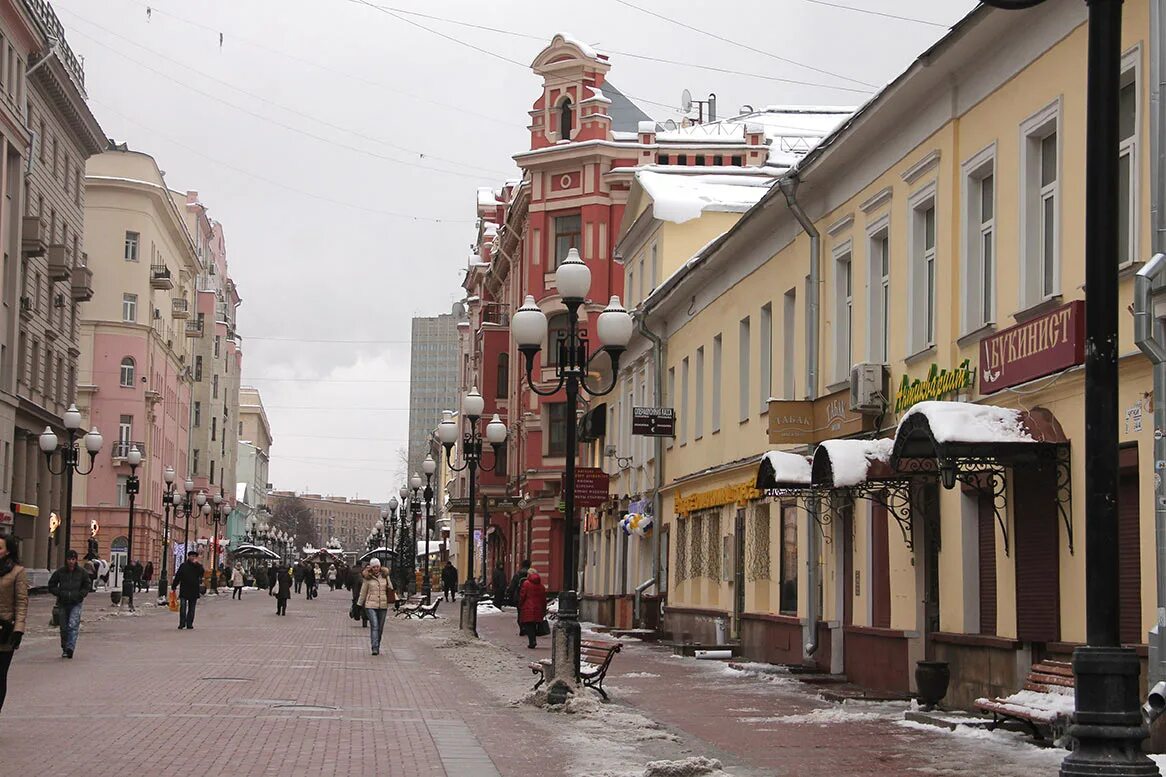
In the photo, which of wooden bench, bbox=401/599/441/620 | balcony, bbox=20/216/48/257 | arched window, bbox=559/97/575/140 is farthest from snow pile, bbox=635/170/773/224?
balcony, bbox=20/216/48/257

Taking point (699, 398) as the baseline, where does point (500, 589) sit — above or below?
below

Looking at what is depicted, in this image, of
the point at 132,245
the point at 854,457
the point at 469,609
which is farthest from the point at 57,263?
the point at 854,457

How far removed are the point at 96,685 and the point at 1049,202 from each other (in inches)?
451

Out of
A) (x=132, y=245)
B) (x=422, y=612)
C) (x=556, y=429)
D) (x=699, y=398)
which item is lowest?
(x=422, y=612)

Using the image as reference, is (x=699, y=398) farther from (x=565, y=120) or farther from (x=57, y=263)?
(x=57, y=263)

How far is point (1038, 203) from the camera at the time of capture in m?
15.6

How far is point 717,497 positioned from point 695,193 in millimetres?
10038

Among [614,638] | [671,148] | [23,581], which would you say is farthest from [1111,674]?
[671,148]

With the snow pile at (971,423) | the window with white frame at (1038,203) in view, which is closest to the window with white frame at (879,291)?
the window with white frame at (1038,203)

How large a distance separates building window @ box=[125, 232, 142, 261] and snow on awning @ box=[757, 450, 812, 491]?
71.6 metres

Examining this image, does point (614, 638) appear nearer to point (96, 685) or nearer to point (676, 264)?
point (676, 264)

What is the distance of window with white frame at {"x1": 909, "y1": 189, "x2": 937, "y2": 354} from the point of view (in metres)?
18.8

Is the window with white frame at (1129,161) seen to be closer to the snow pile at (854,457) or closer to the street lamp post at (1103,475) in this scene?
the snow pile at (854,457)

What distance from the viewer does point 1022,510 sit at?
1572cm
